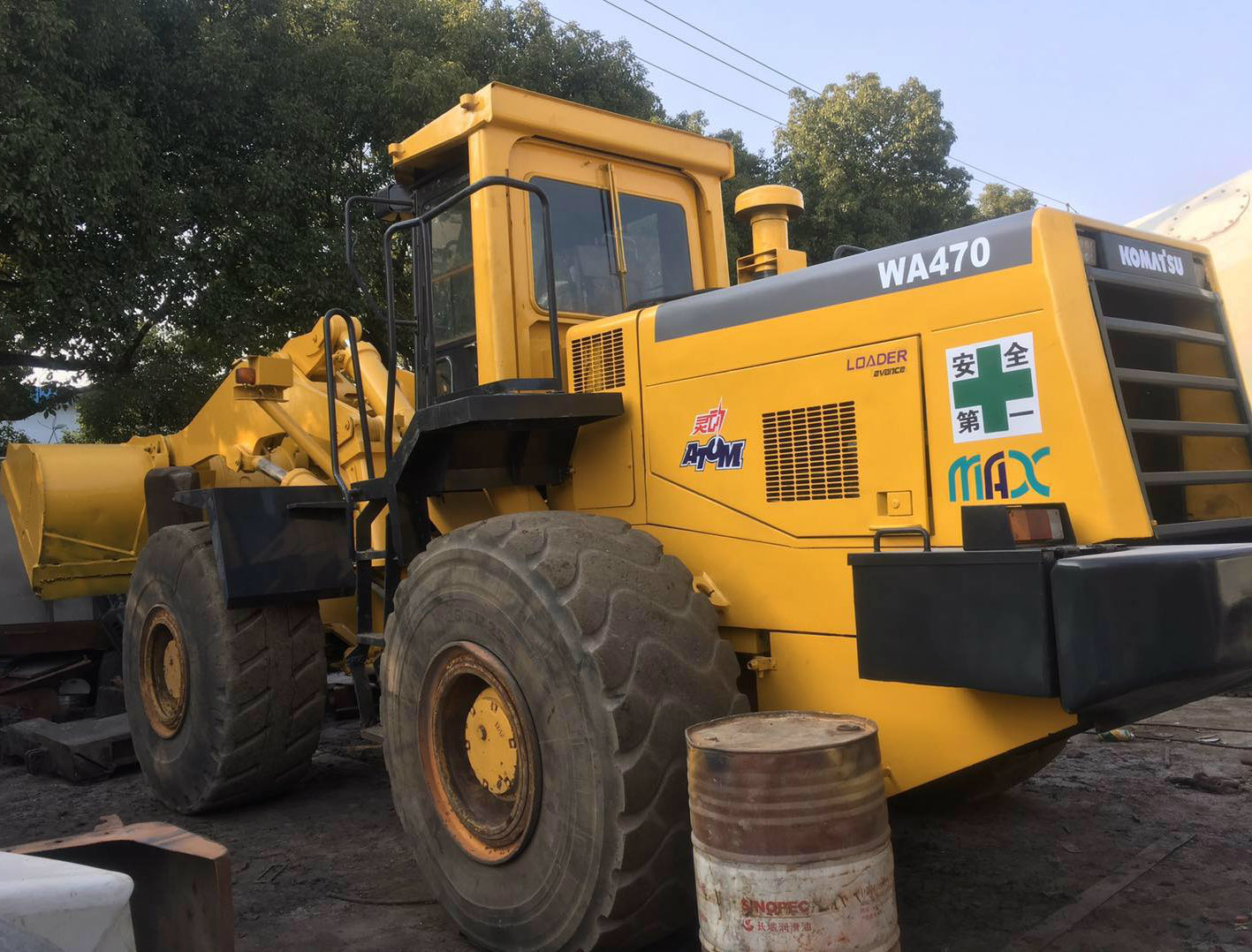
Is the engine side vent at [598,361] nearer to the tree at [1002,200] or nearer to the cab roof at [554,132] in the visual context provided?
the cab roof at [554,132]

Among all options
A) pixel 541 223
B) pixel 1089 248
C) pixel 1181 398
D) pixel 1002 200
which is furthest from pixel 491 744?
pixel 1002 200

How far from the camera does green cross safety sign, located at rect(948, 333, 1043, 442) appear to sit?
9.59ft

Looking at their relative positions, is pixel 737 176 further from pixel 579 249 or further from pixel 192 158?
pixel 579 249

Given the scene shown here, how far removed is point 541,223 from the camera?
4562 mm

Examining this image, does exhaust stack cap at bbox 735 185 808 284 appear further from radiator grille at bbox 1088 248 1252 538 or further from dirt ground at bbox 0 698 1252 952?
dirt ground at bbox 0 698 1252 952

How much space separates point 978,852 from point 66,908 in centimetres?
340

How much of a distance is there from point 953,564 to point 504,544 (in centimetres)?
139

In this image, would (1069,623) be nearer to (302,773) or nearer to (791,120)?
(302,773)

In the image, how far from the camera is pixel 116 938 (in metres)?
2.30

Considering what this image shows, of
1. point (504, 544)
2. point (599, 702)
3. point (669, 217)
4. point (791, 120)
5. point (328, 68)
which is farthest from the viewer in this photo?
point (791, 120)

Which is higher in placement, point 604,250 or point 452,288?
point 604,250

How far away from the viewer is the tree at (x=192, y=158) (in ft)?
32.6

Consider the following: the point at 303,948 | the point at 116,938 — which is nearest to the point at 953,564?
the point at 116,938

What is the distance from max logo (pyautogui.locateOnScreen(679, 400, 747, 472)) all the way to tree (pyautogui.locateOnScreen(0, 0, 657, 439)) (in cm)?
806
